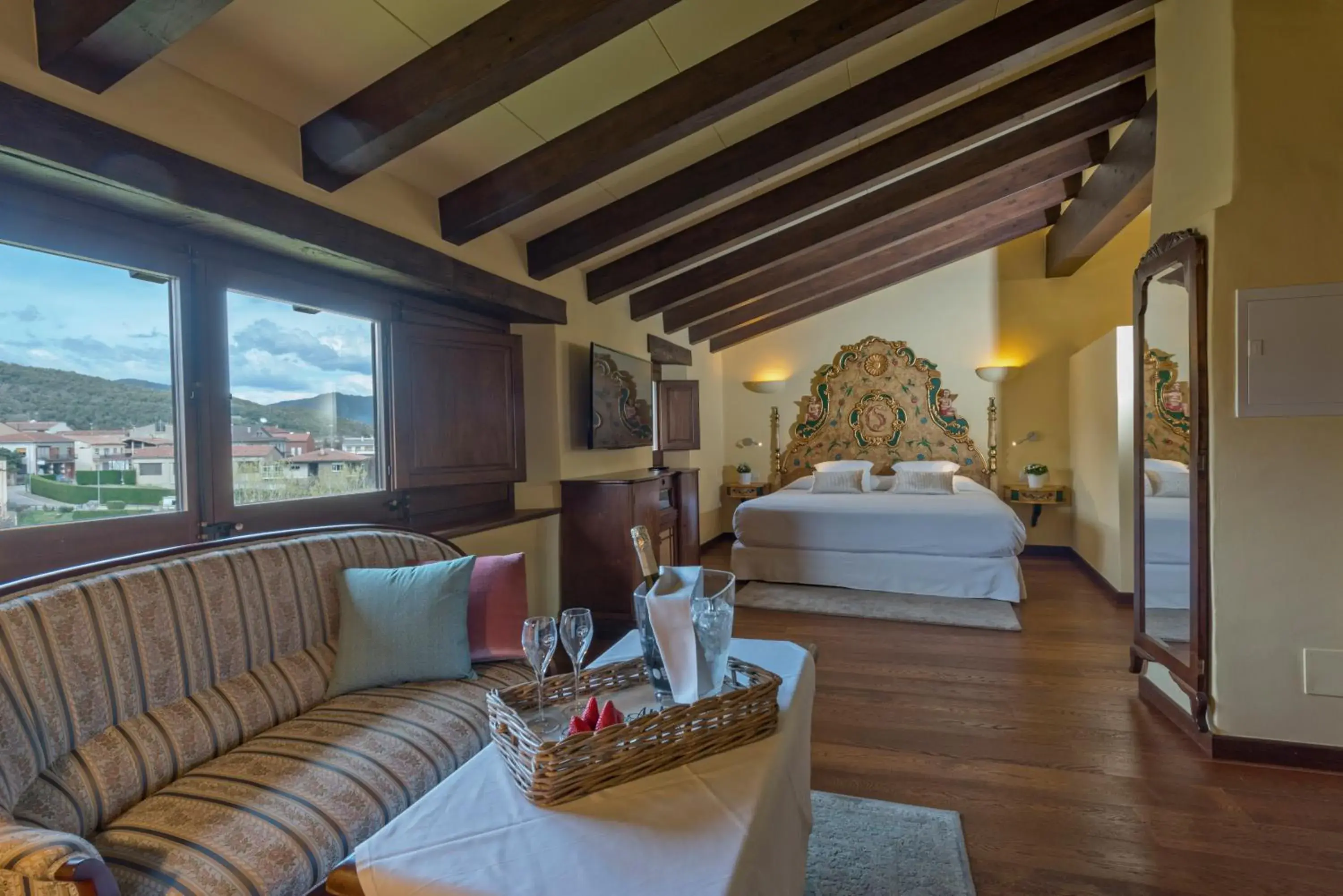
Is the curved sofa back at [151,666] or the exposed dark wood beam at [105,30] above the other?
the exposed dark wood beam at [105,30]

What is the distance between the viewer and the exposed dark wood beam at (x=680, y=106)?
2.27 metres

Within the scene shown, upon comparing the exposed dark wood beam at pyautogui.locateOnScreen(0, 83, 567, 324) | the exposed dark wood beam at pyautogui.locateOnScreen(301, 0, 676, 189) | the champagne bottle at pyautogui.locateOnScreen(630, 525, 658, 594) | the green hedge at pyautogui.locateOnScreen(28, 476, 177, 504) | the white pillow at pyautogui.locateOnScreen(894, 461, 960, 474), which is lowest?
the white pillow at pyautogui.locateOnScreen(894, 461, 960, 474)

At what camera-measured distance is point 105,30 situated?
1530 millimetres

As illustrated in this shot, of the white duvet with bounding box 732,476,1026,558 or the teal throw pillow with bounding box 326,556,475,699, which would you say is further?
the white duvet with bounding box 732,476,1026,558

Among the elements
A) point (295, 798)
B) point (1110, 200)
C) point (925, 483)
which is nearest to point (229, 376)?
point (295, 798)

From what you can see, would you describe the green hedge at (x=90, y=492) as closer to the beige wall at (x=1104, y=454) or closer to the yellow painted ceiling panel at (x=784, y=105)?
the yellow painted ceiling panel at (x=784, y=105)

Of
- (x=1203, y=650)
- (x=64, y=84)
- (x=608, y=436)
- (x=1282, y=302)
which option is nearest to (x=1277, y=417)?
(x=1282, y=302)

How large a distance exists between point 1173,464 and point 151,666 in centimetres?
369

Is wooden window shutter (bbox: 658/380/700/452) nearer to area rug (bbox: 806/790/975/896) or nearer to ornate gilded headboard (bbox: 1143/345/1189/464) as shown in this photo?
ornate gilded headboard (bbox: 1143/345/1189/464)

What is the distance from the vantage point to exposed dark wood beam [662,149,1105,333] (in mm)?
4402

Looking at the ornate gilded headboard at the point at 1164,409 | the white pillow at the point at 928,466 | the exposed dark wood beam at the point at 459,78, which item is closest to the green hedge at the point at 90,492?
the exposed dark wood beam at the point at 459,78

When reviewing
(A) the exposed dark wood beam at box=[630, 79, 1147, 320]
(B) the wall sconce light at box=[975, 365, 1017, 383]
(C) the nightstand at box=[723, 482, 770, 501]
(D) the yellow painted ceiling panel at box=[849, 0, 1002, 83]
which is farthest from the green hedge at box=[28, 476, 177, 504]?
(B) the wall sconce light at box=[975, 365, 1017, 383]

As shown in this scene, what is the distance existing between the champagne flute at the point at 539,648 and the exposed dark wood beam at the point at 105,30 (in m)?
1.69

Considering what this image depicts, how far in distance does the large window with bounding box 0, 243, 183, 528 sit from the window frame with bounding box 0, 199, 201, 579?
0.02m
